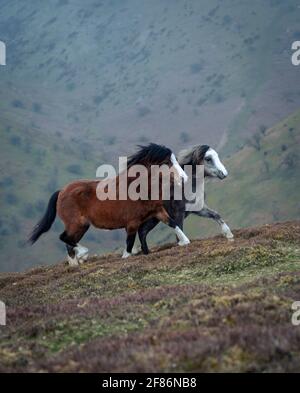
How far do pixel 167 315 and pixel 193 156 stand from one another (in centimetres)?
1212

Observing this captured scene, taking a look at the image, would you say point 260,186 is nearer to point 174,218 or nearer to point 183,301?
point 174,218

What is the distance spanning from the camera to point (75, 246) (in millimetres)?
20219

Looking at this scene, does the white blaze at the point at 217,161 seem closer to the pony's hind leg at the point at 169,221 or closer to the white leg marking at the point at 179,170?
the white leg marking at the point at 179,170

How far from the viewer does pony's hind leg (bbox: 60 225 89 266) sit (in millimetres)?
19891

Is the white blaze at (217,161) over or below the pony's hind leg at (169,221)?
over

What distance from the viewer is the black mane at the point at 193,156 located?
21500 millimetres

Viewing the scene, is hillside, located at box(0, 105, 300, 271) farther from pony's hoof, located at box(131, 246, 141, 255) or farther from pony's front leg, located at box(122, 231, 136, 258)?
pony's front leg, located at box(122, 231, 136, 258)

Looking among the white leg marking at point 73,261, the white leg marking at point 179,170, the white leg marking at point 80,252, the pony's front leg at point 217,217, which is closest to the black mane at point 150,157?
the white leg marking at point 179,170

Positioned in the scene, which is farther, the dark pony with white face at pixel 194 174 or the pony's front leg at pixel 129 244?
the dark pony with white face at pixel 194 174

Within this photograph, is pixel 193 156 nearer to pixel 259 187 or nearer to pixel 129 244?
pixel 129 244

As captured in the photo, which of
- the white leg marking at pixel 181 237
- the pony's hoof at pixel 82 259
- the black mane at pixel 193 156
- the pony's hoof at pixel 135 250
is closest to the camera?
the white leg marking at pixel 181 237

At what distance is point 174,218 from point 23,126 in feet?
594

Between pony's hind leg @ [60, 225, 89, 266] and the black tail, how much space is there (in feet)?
3.43

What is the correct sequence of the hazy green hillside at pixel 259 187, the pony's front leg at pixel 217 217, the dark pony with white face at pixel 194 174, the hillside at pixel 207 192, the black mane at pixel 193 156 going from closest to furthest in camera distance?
the pony's front leg at pixel 217 217 < the dark pony with white face at pixel 194 174 < the black mane at pixel 193 156 < the hazy green hillside at pixel 259 187 < the hillside at pixel 207 192
